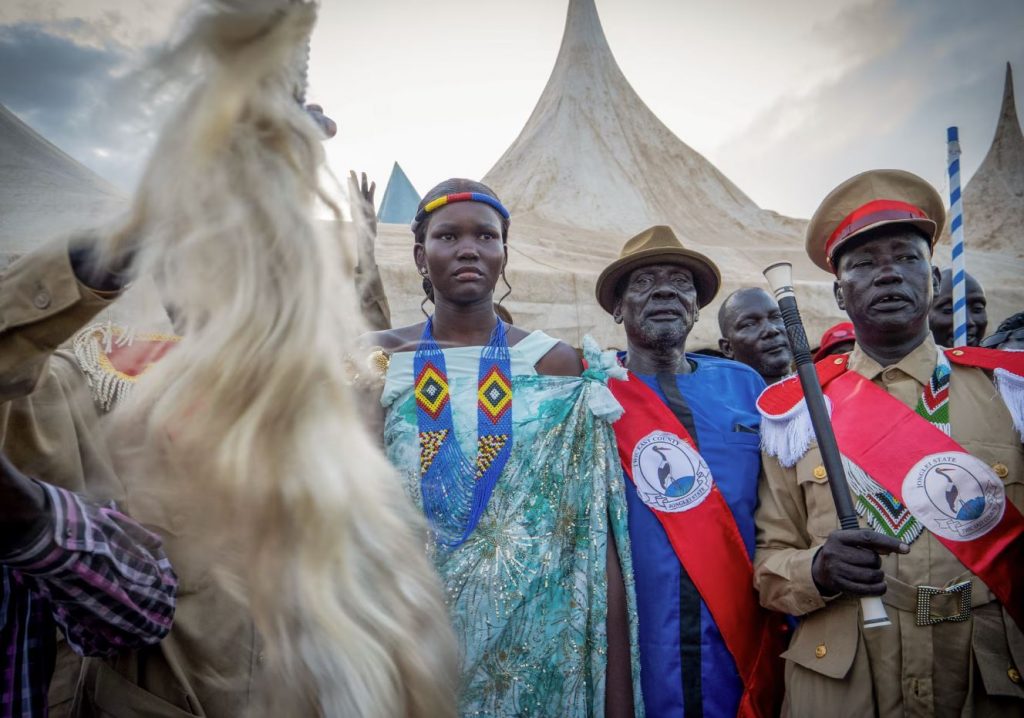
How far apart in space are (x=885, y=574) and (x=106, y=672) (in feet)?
6.26

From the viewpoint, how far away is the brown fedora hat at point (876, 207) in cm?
210

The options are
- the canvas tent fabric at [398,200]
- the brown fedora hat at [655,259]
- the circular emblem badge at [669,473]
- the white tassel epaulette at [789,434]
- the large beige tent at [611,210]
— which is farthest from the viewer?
the canvas tent fabric at [398,200]

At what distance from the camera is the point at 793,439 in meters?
2.07

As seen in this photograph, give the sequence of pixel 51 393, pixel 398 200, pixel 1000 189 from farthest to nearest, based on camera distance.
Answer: pixel 1000 189 → pixel 398 200 → pixel 51 393

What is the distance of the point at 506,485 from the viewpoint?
2.02m

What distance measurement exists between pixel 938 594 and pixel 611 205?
1840 centimetres

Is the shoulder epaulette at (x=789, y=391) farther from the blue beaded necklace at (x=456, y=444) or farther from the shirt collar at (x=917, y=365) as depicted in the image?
the blue beaded necklace at (x=456, y=444)

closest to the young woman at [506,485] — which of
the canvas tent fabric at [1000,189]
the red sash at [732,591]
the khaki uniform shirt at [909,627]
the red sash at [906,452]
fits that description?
the red sash at [732,591]

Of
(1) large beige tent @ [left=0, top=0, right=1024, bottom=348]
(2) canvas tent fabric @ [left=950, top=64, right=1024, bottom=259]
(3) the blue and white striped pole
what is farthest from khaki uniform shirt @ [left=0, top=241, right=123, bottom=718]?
(2) canvas tent fabric @ [left=950, top=64, right=1024, bottom=259]

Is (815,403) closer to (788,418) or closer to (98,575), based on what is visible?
(788,418)

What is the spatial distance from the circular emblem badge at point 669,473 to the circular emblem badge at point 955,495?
0.61m

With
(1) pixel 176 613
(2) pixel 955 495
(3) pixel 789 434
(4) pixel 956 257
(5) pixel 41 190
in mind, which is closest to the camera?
(5) pixel 41 190

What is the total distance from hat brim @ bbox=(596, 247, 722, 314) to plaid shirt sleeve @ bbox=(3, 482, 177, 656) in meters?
1.83

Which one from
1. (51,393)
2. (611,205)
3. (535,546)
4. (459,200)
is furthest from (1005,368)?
(611,205)
